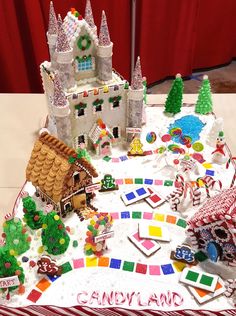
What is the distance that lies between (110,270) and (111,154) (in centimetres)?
137

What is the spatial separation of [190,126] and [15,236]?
221cm

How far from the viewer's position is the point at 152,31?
247 inches

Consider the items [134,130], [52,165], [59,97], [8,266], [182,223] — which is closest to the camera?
[8,266]

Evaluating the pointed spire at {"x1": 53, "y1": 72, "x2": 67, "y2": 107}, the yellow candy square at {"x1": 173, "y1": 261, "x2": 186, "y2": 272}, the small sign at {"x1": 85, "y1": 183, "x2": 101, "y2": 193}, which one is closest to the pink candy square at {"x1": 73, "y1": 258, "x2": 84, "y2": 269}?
the small sign at {"x1": 85, "y1": 183, "x2": 101, "y2": 193}

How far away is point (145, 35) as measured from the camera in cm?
612

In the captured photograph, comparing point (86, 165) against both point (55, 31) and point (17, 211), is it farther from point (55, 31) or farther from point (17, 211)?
point (55, 31)

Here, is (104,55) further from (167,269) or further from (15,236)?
(167,269)

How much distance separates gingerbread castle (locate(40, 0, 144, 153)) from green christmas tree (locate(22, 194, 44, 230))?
757 mm

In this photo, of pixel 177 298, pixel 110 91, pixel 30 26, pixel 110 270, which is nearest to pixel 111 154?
pixel 110 91

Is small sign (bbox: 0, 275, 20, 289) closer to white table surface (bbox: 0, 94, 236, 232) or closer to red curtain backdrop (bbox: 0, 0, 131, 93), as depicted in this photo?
white table surface (bbox: 0, 94, 236, 232)

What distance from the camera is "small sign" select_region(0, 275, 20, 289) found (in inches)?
111

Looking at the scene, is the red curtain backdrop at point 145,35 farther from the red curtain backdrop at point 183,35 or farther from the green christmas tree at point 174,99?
the green christmas tree at point 174,99

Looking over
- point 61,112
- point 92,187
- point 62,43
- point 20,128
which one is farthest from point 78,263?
point 20,128

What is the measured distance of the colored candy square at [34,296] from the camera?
2904 mm
